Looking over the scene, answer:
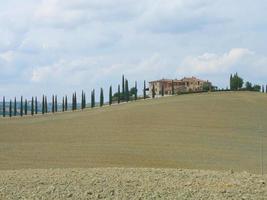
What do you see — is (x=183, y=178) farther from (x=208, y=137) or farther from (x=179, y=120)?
(x=179, y=120)

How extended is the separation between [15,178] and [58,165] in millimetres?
14352

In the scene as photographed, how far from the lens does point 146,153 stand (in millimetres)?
36375

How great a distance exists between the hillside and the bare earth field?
6cm

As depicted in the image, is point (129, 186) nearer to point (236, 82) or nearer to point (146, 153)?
point (146, 153)

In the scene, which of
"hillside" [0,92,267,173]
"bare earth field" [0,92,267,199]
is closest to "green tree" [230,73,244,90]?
"bare earth field" [0,92,267,199]

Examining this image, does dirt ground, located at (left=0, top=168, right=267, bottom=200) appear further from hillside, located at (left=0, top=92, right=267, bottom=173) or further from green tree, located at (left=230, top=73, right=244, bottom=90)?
green tree, located at (left=230, top=73, right=244, bottom=90)

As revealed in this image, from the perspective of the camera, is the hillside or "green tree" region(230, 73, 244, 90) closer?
the hillside

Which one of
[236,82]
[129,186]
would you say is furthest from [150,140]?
[236,82]

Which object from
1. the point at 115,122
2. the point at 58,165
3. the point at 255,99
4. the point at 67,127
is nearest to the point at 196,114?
the point at 115,122

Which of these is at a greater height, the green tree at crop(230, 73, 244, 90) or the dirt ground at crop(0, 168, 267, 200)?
the green tree at crop(230, 73, 244, 90)

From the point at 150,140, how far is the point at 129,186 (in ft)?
94.5

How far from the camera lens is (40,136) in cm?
4659

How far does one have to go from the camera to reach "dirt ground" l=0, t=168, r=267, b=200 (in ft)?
43.2

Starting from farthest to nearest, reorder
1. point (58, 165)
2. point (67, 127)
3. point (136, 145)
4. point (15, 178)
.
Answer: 1. point (67, 127)
2. point (136, 145)
3. point (58, 165)
4. point (15, 178)
